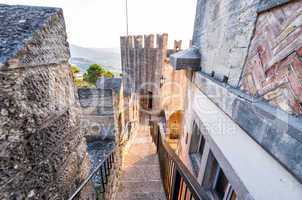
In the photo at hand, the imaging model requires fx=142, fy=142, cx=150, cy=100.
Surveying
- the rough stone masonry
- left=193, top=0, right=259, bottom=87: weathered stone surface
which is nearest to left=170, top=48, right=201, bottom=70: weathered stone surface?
left=193, top=0, right=259, bottom=87: weathered stone surface

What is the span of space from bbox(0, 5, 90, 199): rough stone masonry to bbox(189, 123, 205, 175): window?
2.67 meters

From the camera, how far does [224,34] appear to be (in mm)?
2127

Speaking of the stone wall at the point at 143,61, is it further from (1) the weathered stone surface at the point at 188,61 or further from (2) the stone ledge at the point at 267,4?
(2) the stone ledge at the point at 267,4

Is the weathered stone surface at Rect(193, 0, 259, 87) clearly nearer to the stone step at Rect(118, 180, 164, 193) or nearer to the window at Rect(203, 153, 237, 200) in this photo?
the window at Rect(203, 153, 237, 200)

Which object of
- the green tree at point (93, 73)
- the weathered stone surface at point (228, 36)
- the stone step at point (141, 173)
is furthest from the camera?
the green tree at point (93, 73)

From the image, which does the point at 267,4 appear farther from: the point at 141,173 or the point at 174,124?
the point at 174,124

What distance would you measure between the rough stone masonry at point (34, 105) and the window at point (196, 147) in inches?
105

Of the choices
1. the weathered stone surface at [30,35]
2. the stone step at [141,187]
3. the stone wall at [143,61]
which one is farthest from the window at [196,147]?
the stone wall at [143,61]

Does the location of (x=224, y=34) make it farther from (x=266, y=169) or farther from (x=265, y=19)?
(x=266, y=169)

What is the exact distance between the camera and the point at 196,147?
344cm

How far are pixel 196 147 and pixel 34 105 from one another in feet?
11.0

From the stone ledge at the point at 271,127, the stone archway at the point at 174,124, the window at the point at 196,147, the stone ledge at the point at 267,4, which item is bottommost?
the stone archway at the point at 174,124

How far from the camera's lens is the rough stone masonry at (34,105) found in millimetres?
686

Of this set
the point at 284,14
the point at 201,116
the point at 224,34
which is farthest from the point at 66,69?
the point at 201,116
